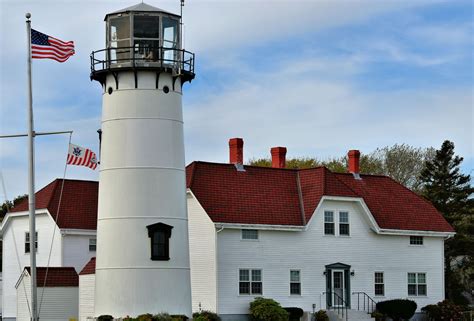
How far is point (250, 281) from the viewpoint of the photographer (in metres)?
46.2

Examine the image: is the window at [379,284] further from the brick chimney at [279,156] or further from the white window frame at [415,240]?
the brick chimney at [279,156]

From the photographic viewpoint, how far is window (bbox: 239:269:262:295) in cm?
4591

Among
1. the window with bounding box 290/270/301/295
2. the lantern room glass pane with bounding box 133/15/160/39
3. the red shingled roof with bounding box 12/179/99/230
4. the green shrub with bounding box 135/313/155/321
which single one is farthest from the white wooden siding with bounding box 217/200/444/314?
the lantern room glass pane with bounding box 133/15/160/39

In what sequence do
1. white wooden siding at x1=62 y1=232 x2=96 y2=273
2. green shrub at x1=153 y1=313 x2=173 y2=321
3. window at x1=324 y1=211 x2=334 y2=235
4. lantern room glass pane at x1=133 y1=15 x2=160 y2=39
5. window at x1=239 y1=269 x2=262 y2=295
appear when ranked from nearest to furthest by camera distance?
green shrub at x1=153 y1=313 x2=173 y2=321 → lantern room glass pane at x1=133 y1=15 x2=160 y2=39 → window at x1=239 y1=269 x2=262 y2=295 → window at x1=324 y1=211 x2=334 y2=235 → white wooden siding at x1=62 y1=232 x2=96 y2=273

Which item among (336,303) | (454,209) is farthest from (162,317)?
(454,209)

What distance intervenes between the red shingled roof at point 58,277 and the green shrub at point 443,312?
54.0 ft

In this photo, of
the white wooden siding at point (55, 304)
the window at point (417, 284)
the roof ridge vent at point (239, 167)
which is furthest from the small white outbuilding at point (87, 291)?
Answer: the window at point (417, 284)

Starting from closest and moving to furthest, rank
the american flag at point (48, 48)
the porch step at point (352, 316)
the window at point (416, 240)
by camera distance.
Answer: the american flag at point (48, 48) → the porch step at point (352, 316) → the window at point (416, 240)

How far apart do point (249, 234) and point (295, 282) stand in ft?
10.4

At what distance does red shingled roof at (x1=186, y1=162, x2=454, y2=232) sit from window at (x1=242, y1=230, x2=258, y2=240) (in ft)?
1.60

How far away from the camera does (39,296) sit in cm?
4597

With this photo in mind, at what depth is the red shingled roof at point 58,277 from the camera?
1821 inches

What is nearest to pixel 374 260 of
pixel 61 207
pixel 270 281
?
pixel 270 281

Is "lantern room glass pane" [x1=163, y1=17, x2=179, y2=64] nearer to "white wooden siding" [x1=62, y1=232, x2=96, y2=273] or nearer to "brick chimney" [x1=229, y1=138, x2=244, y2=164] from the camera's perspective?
"brick chimney" [x1=229, y1=138, x2=244, y2=164]
